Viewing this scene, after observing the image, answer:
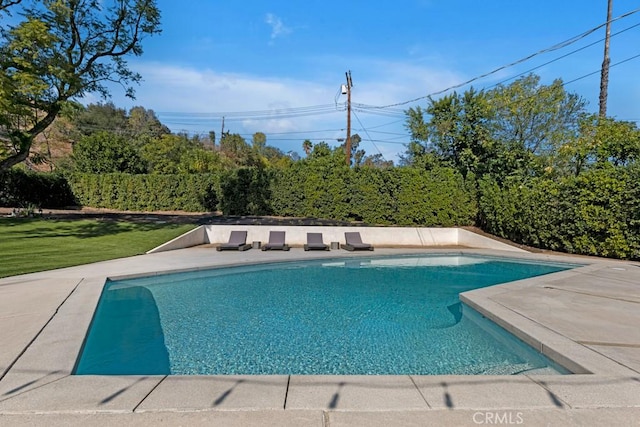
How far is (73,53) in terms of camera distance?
1453 centimetres

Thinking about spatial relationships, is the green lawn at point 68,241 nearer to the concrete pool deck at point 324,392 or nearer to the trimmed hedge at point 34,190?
the concrete pool deck at point 324,392

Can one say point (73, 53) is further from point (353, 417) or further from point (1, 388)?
point (353, 417)

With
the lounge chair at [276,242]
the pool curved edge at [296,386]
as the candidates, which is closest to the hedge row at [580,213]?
the pool curved edge at [296,386]

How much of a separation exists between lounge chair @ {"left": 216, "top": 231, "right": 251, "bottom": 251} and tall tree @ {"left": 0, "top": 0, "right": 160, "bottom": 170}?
7.86m

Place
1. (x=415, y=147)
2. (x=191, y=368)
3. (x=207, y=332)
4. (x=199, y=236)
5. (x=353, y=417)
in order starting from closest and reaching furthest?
(x=353, y=417), (x=191, y=368), (x=207, y=332), (x=199, y=236), (x=415, y=147)

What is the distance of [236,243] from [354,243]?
15.0 feet

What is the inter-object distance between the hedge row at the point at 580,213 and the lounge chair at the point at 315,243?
25.8 feet

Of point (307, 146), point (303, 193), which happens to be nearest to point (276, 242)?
point (303, 193)

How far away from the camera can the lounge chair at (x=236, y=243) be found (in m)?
13.1

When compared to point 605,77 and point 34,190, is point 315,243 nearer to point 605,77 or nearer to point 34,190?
point 605,77

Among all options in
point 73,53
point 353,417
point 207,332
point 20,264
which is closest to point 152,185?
point 73,53

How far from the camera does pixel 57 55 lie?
529 inches

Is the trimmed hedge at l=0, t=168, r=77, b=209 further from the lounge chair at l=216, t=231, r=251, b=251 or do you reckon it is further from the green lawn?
the lounge chair at l=216, t=231, r=251, b=251

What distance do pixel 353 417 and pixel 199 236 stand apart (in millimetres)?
12708
